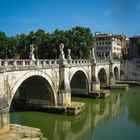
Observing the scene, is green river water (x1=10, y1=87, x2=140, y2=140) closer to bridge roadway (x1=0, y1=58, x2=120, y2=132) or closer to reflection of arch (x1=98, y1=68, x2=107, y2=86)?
bridge roadway (x1=0, y1=58, x2=120, y2=132)

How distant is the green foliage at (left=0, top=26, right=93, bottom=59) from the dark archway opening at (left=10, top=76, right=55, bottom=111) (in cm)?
2220

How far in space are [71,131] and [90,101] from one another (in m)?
10.9

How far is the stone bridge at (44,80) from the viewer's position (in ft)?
58.6

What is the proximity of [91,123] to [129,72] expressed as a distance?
3277 centimetres

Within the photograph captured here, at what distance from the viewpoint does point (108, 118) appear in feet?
86.4

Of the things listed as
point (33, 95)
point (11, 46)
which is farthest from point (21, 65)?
point (11, 46)

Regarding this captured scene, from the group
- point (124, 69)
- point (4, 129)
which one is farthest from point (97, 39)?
point (4, 129)

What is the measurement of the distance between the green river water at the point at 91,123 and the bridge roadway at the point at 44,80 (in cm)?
A: 191

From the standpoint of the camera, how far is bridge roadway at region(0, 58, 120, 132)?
59.4 ft

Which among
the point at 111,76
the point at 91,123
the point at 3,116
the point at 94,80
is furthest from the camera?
the point at 111,76

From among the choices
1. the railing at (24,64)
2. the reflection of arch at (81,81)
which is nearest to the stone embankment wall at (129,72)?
the reflection of arch at (81,81)

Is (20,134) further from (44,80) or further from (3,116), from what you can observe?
(44,80)

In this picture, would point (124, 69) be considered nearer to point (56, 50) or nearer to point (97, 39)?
point (56, 50)

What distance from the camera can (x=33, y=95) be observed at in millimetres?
26031
